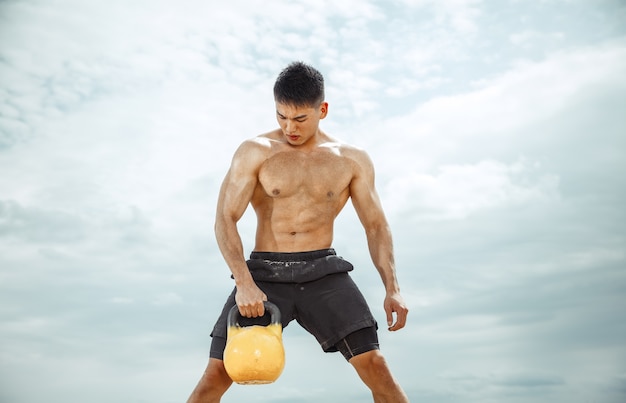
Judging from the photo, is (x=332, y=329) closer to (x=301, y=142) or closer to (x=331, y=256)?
(x=331, y=256)

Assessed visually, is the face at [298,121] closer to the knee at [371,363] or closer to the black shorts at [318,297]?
the black shorts at [318,297]

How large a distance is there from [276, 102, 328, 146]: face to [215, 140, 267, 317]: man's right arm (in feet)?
0.90

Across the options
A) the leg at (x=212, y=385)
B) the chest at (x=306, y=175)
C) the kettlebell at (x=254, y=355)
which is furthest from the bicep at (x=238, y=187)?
the leg at (x=212, y=385)

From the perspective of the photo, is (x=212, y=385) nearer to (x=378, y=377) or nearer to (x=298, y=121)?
(x=378, y=377)

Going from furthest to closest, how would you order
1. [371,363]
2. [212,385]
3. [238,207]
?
[238,207]
[371,363]
[212,385]

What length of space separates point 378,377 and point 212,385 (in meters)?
1.21

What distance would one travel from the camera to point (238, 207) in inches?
253

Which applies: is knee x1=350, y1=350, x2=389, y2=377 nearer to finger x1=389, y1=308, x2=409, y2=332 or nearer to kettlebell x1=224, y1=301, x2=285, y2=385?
finger x1=389, y1=308, x2=409, y2=332

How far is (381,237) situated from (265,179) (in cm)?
106

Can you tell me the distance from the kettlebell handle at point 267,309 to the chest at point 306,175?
3.10 feet

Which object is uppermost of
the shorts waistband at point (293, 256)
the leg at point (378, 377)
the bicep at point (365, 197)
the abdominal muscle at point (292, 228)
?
the bicep at point (365, 197)

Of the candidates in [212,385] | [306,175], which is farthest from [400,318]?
[212,385]

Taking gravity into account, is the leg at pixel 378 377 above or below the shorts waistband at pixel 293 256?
below

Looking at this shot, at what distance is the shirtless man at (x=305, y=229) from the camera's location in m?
6.21
